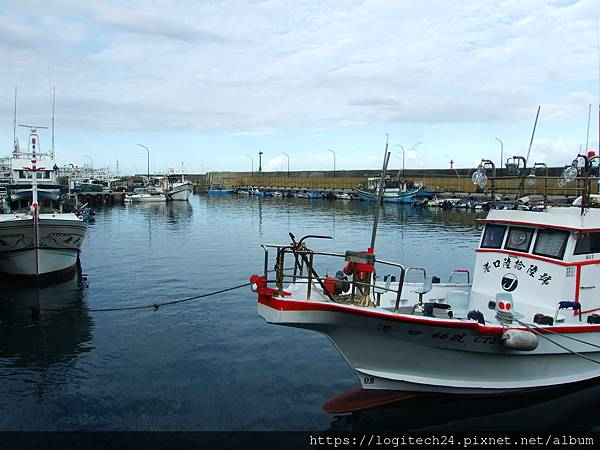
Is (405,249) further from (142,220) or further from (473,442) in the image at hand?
(142,220)

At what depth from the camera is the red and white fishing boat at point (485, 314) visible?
9812 millimetres

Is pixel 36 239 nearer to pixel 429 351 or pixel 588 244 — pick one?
pixel 429 351

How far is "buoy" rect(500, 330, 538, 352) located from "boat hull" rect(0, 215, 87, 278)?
20.3 metres

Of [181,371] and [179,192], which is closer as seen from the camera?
[181,371]

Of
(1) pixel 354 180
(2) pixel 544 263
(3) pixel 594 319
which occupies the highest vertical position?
(1) pixel 354 180

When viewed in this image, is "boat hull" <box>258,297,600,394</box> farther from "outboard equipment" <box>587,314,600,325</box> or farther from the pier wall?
the pier wall

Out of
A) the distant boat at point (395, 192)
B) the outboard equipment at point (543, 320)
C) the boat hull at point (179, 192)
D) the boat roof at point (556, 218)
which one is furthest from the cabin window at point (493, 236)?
the boat hull at point (179, 192)

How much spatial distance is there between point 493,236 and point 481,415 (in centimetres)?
452

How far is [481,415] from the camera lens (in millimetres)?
11164

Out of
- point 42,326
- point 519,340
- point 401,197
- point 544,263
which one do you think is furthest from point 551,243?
point 401,197

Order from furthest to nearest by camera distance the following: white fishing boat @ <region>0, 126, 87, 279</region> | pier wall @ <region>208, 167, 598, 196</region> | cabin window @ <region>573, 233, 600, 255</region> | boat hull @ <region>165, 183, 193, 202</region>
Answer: boat hull @ <region>165, 183, 193, 202</region> < pier wall @ <region>208, 167, 598, 196</region> < white fishing boat @ <region>0, 126, 87, 279</region> < cabin window @ <region>573, 233, 600, 255</region>

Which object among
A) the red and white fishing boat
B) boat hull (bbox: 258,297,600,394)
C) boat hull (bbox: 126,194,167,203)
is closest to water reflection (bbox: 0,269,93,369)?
the red and white fishing boat

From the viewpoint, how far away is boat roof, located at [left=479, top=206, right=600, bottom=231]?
11.5 metres

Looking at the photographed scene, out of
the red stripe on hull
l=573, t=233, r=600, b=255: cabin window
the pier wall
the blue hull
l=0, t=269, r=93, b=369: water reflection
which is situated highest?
the pier wall
